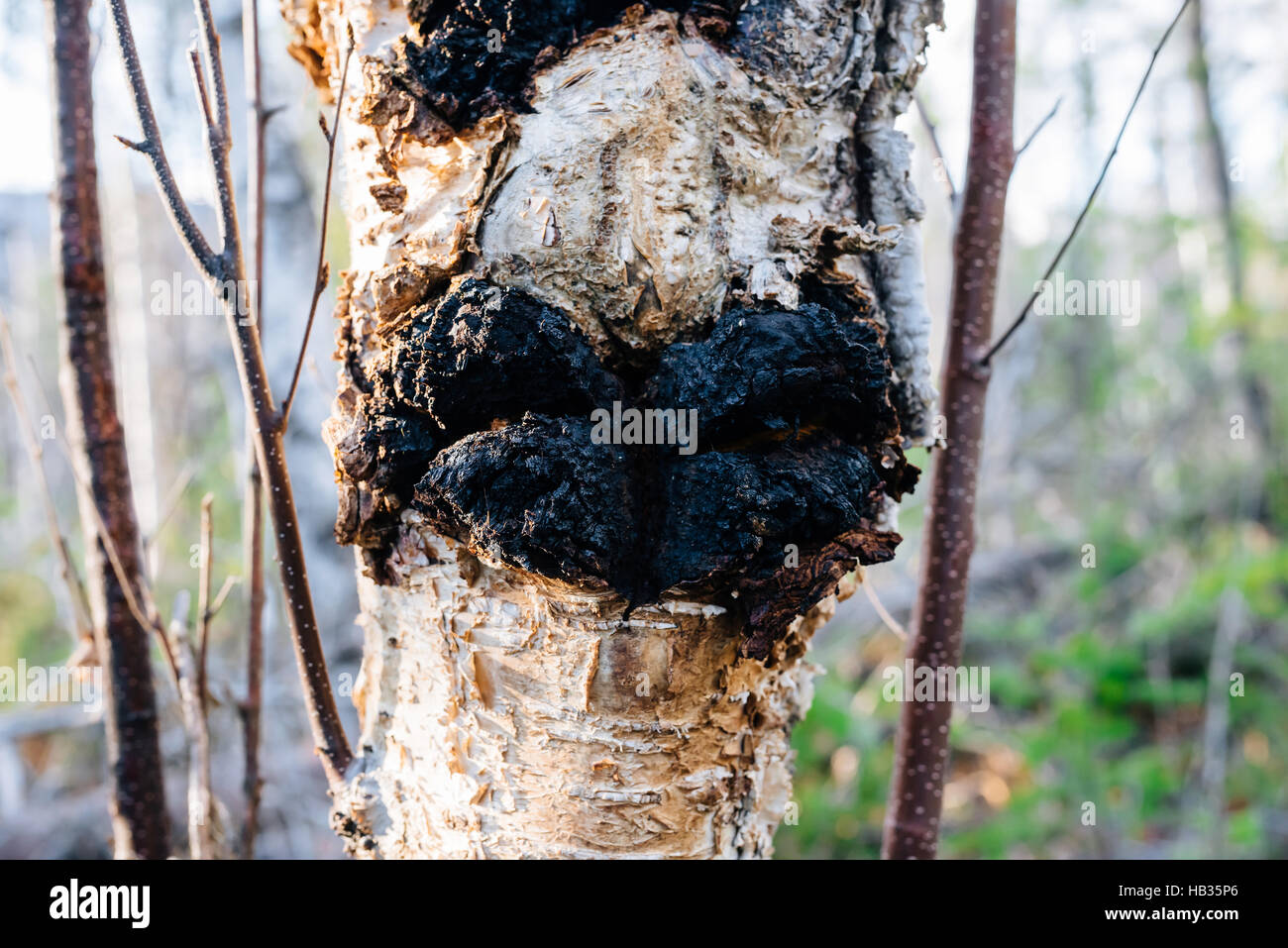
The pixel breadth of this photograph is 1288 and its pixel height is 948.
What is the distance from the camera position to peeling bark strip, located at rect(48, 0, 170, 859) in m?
1.41

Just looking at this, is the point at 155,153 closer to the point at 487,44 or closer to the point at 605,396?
the point at 487,44

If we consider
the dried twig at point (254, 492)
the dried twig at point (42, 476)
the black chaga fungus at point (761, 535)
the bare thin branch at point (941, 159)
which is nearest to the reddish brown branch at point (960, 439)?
the bare thin branch at point (941, 159)

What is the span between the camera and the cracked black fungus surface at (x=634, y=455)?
779 millimetres

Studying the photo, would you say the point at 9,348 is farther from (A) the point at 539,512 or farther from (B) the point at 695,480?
(B) the point at 695,480

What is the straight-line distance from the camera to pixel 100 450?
145 cm

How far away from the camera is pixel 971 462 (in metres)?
1.38

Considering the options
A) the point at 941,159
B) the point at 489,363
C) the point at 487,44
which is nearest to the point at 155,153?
the point at 487,44

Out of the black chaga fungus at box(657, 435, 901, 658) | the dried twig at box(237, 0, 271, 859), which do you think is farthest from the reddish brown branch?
the dried twig at box(237, 0, 271, 859)

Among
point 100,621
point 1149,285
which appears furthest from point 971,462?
point 1149,285

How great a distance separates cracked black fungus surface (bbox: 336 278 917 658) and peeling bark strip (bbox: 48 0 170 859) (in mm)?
886

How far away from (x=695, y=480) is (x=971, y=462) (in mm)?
772

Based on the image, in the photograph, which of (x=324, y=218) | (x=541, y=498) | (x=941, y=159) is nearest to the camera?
(x=541, y=498)

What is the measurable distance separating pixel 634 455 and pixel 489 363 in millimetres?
176

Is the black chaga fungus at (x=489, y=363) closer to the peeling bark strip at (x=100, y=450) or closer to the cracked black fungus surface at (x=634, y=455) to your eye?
the cracked black fungus surface at (x=634, y=455)
